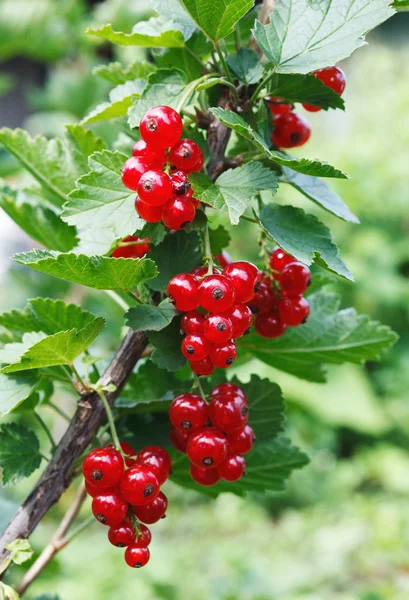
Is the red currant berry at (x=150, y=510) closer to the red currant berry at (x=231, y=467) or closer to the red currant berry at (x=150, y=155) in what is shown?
the red currant berry at (x=231, y=467)

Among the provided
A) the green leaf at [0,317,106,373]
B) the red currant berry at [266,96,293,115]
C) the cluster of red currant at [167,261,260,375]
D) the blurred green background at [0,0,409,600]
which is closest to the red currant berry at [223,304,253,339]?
the cluster of red currant at [167,261,260,375]

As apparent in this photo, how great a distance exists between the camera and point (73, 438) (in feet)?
1.79

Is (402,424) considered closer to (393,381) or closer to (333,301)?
(393,381)

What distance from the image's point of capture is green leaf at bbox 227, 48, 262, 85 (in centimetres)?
→ 54

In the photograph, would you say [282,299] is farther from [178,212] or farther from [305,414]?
[305,414]

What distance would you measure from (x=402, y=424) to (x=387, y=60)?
3185 millimetres

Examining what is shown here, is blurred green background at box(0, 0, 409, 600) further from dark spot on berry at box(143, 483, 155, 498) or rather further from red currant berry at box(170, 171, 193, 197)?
red currant berry at box(170, 171, 193, 197)

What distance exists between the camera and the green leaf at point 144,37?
0.55 m

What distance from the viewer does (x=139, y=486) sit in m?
0.49

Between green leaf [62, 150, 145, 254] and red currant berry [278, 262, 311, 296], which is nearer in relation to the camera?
green leaf [62, 150, 145, 254]

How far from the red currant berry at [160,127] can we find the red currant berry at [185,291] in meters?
0.10

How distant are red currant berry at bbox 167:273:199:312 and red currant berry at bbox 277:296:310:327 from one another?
0.14 meters

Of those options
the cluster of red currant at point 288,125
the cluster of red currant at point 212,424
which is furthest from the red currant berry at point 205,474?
the cluster of red currant at point 288,125

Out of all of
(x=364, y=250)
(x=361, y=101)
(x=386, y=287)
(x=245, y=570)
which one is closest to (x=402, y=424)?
(x=386, y=287)
